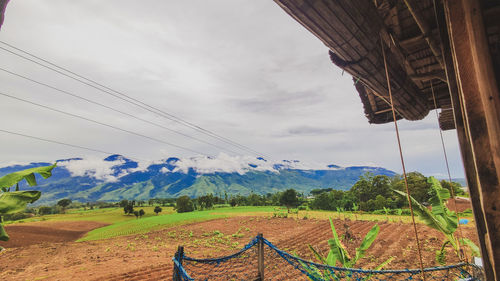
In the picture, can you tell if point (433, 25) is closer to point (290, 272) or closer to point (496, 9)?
point (496, 9)

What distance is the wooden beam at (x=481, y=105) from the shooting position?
34.5 inches

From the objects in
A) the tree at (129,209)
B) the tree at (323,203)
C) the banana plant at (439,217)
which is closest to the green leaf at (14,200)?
the banana plant at (439,217)

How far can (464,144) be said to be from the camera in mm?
1322

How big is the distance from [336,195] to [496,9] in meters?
45.8

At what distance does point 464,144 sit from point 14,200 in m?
4.05

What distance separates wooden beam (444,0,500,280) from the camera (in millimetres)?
877

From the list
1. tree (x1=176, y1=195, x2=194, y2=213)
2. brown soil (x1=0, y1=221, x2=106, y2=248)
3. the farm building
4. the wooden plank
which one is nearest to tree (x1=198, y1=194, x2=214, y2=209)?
tree (x1=176, y1=195, x2=194, y2=213)

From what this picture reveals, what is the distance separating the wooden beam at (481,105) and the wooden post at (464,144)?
39 millimetres

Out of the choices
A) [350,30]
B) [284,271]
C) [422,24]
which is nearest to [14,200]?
[350,30]

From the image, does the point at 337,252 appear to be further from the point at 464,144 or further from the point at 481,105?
the point at 481,105

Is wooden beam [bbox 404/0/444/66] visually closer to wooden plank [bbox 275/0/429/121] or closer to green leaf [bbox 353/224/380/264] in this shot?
wooden plank [bbox 275/0/429/121]

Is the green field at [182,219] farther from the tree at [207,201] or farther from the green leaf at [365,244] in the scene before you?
the green leaf at [365,244]

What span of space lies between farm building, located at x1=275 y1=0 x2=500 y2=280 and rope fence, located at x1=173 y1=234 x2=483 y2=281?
2161mm

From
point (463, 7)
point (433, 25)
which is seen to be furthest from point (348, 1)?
point (433, 25)
